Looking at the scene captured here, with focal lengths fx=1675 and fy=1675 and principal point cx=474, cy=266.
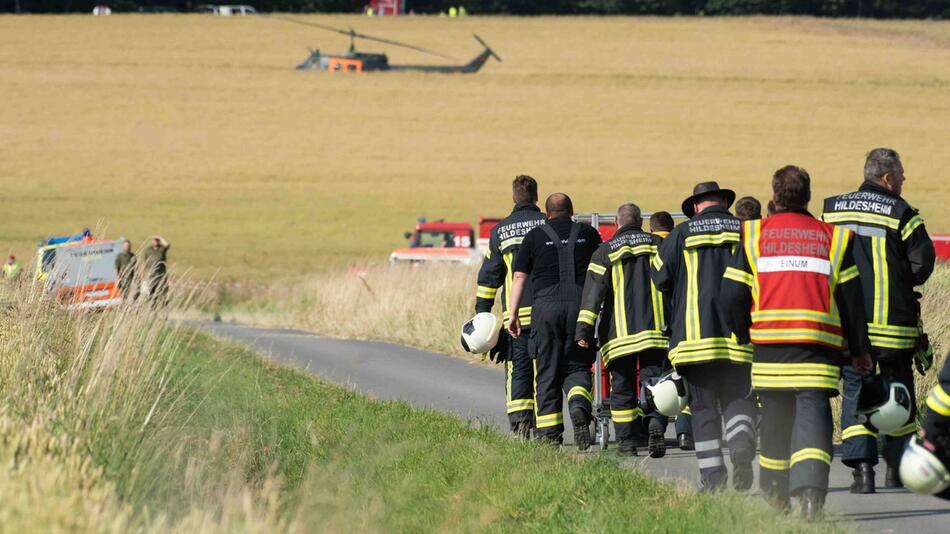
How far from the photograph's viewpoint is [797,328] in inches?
304

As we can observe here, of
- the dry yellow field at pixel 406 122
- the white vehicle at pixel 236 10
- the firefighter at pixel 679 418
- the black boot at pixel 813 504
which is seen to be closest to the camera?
the black boot at pixel 813 504

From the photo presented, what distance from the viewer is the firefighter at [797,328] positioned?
25.3 feet

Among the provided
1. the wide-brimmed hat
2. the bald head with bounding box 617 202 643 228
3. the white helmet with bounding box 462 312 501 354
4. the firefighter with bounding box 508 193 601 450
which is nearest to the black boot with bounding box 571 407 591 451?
the firefighter with bounding box 508 193 601 450

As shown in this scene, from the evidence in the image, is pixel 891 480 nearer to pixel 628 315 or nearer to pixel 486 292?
pixel 628 315

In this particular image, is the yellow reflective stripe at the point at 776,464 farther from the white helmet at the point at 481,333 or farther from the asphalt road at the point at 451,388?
the white helmet at the point at 481,333

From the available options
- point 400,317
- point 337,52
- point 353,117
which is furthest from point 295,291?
point 337,52

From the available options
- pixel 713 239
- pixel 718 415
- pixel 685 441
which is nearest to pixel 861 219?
pixel 713 239

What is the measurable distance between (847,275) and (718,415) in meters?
1.13

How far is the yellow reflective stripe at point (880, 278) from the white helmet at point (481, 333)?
2.92 meters

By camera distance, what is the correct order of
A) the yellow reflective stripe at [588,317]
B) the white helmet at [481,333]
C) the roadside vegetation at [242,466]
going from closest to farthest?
the roadside vegetation at [242,466] < the yellow reflective stripe at [588,317] < the white helmet at [481,333]

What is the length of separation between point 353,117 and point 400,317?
45.0 m

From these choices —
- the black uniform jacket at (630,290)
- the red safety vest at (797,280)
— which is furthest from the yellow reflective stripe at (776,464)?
the black uniform jacket at (630,290)

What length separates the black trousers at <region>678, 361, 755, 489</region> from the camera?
8500 millimetres

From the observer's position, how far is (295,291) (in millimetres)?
34562
